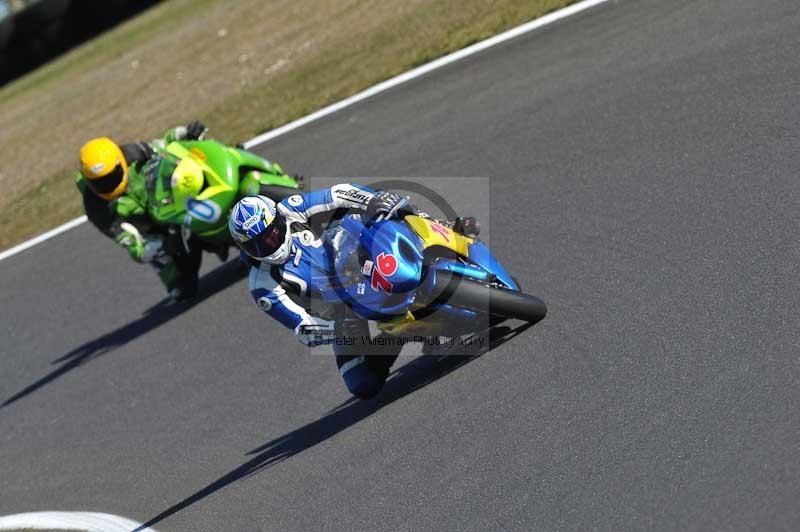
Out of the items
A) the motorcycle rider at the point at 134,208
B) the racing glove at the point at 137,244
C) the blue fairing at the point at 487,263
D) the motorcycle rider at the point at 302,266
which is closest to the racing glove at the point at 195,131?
the motorcycle rider at the point at 134,208

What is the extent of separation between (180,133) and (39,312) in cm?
306

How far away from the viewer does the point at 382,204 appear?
682cm

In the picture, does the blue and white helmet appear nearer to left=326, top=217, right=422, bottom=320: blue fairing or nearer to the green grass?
left=326, top=217, right=422, bottom=320: blue fairing

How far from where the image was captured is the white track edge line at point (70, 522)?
7.80 meters

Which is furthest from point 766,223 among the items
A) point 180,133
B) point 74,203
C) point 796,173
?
point 74,203

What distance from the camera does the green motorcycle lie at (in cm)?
1021

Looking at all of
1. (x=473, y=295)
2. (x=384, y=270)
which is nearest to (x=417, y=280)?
(x=384, y=270)

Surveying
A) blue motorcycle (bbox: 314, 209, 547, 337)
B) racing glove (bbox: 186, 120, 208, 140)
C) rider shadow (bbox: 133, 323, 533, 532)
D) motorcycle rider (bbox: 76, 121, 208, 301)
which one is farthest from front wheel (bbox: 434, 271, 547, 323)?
racing glove (bbox: 186, 120, 208, 140)

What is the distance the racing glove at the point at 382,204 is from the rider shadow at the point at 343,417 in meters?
1.32

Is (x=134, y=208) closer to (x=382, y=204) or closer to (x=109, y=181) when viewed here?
(x=109, y=181)

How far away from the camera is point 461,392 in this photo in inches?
281

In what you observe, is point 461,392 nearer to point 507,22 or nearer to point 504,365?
point 504,365

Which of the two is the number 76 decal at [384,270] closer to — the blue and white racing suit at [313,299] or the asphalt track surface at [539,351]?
the blue and white racing suit at [313,299]

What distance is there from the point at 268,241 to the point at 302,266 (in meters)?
0.38
